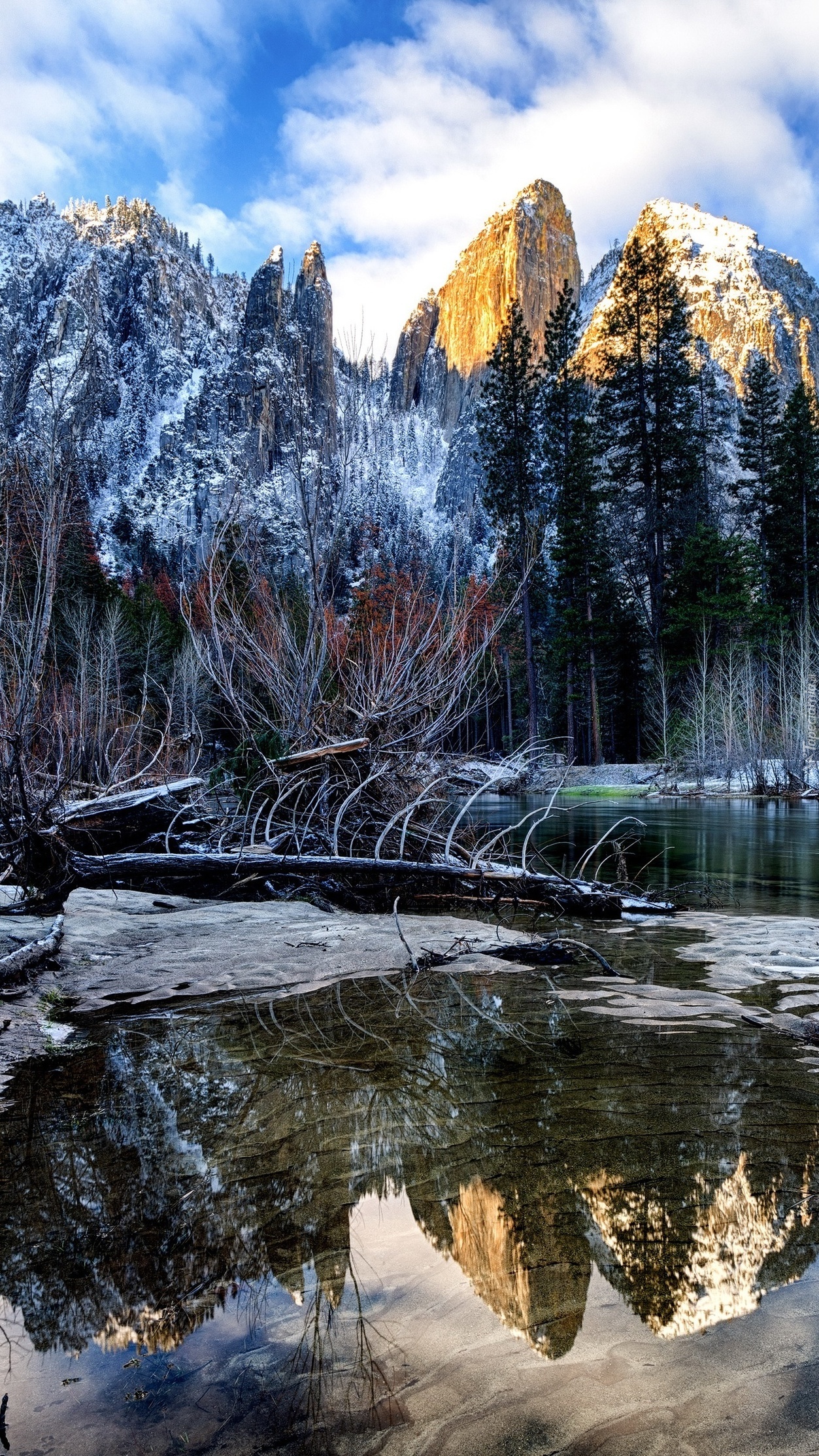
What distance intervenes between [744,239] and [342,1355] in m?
100

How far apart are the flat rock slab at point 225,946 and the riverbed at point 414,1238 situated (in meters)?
0.65

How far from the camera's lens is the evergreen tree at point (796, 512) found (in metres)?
34.7

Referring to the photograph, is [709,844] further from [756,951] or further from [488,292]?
[488,292]

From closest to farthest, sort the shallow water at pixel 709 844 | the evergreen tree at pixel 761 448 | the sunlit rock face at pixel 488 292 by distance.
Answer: the shallow water at pixel 709 844 < the evergreen tree at pixel 761 448 < the sunlit rock face at pixel 488 292

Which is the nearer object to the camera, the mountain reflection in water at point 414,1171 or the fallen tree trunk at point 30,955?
the mountain reflection in water at point 414,1171

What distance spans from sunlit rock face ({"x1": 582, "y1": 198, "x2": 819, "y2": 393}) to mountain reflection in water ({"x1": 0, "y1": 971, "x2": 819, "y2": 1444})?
69111mm

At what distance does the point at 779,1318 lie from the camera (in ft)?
4.93

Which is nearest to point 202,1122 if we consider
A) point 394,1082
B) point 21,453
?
point 394,1082

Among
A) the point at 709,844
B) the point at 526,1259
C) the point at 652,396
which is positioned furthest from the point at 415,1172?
the point at 652,396

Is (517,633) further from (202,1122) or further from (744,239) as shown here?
(744,239)

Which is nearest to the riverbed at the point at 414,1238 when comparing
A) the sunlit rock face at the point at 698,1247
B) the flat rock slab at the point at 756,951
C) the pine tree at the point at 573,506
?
the sunlit rock face at the point at 698,1247

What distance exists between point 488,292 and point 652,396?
65344mm

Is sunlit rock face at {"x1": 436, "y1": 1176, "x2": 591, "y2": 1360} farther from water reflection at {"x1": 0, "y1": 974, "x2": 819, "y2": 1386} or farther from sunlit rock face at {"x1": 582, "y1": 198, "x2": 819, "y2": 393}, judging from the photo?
sunlit rock face at {"x1": 582, "y1": 198, "x2": 819, "y2": 393}

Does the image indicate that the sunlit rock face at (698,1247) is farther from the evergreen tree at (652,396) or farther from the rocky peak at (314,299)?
the rocky peak at (314,299)
